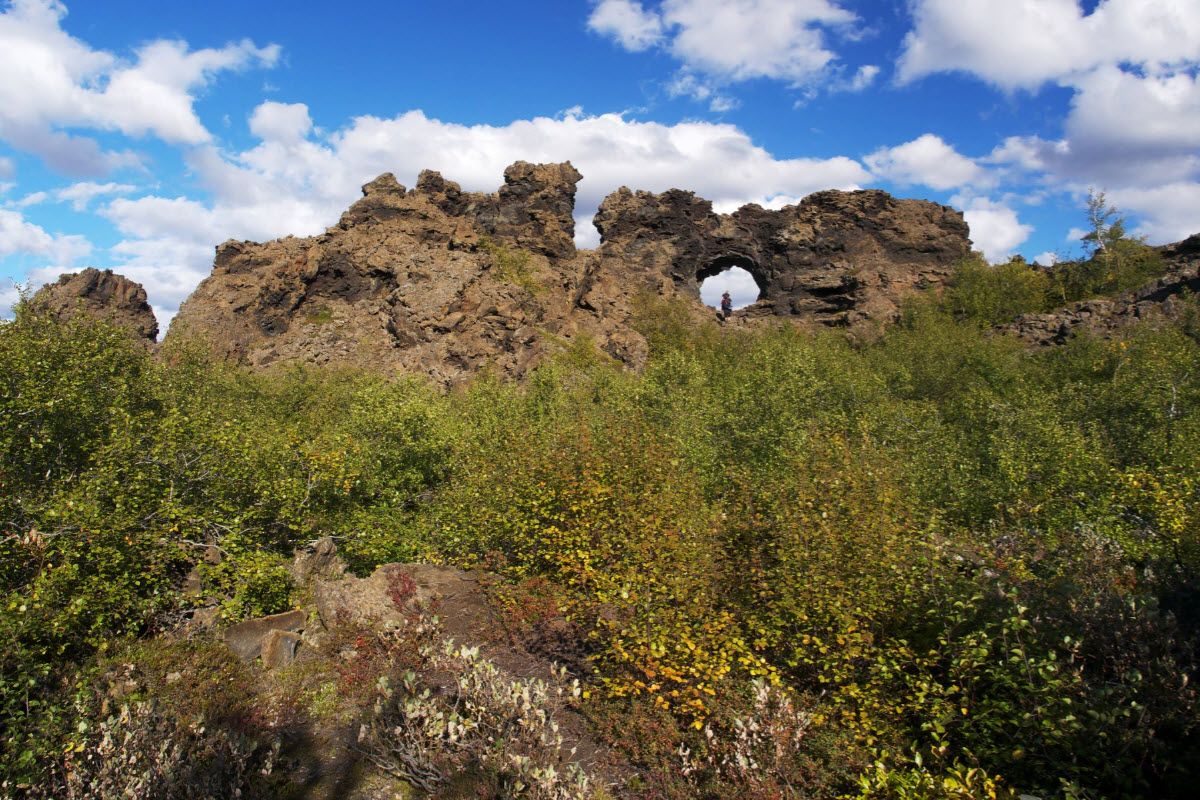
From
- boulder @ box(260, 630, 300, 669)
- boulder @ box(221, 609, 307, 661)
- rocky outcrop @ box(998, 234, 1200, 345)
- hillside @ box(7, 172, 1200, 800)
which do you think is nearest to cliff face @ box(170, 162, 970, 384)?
rocky outcrop @ box(998, 234, 1200, 345)

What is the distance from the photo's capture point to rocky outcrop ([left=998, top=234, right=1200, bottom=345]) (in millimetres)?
37969

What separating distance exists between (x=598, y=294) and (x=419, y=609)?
46.4 metres

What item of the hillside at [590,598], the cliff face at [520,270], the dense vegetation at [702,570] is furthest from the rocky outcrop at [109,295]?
the dense vegetation at [702,570]

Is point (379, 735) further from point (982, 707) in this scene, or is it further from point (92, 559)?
point (982, 707)

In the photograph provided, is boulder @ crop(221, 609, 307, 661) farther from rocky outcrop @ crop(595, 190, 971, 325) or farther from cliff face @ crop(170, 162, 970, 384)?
rocky outcrop @ crop(595, 190, 971, 325)

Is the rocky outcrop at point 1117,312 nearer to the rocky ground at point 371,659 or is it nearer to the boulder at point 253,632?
the rocky ground at point 371,659

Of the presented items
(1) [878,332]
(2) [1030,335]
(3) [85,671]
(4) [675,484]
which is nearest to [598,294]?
(1) [878,332]

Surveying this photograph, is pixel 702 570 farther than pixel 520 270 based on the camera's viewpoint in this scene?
No

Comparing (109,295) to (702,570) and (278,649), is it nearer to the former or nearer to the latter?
(278,649)

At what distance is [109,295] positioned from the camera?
47.2m

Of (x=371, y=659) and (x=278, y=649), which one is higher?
(x=278, y=649)

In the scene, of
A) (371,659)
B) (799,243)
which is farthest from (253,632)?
(799,243)

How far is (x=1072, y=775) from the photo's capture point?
6426 mm

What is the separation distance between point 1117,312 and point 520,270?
4409 cm
